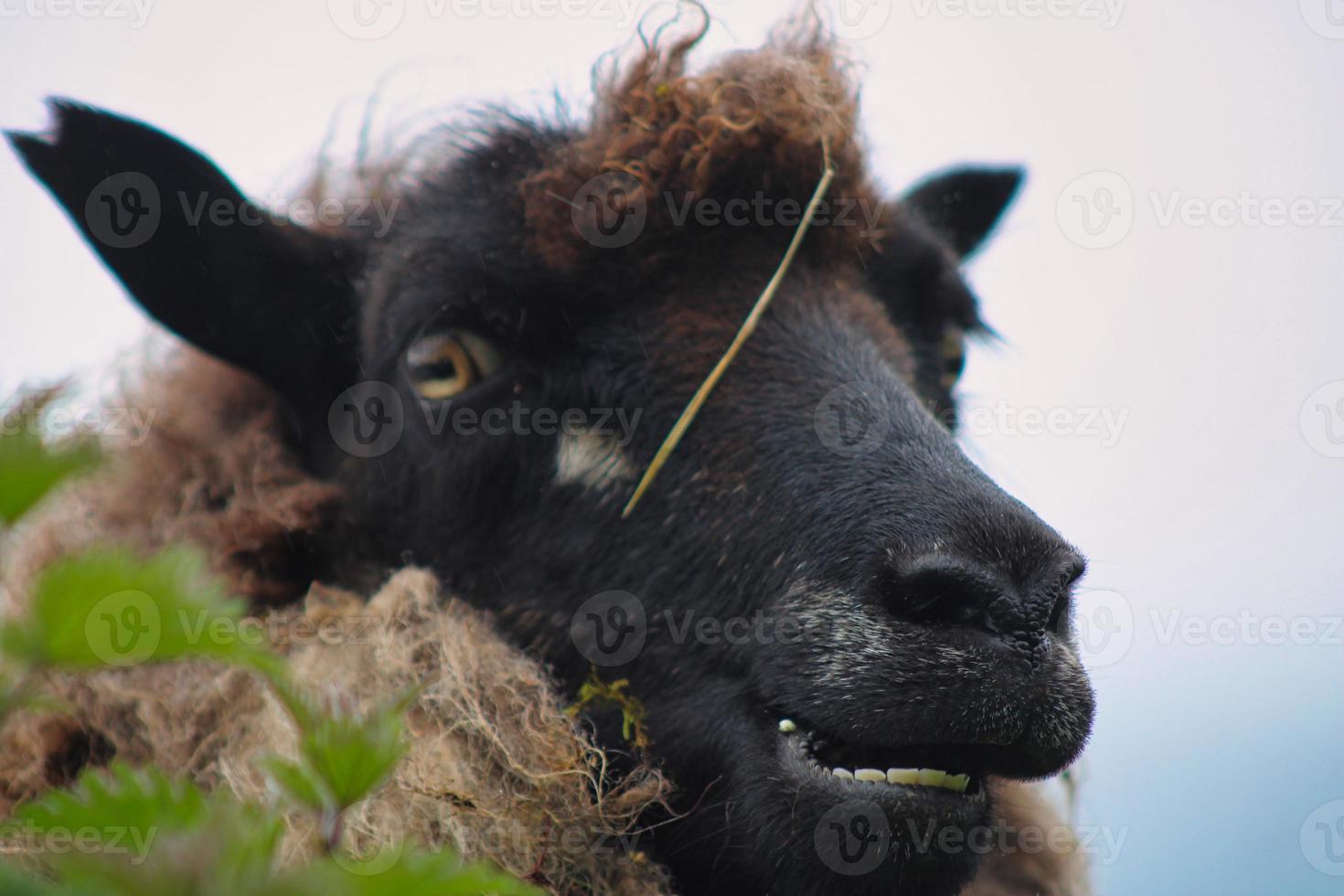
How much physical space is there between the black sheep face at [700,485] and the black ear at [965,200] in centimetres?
91

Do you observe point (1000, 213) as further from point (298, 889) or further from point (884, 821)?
point (298, 889)

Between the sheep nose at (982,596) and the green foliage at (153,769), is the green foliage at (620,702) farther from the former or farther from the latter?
the green foliage at (153,769)

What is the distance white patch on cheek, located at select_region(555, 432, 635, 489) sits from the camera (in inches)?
137

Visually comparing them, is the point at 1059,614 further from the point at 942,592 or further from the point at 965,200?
the point at 965,200

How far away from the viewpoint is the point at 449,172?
413 centimetres

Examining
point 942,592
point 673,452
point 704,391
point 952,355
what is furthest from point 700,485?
point 952,355

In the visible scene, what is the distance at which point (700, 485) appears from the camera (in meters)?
3.32

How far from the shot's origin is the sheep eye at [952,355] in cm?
464

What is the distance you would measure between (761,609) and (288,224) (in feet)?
8.31

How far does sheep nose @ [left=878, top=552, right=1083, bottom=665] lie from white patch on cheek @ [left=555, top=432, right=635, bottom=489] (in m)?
1.07

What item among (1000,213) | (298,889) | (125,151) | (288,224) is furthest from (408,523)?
(1000,213)

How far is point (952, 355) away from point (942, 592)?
2309 millimetres

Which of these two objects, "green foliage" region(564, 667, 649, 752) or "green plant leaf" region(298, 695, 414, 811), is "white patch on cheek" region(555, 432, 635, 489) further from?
"green plant leaf" region(298, 695, 414, 811)

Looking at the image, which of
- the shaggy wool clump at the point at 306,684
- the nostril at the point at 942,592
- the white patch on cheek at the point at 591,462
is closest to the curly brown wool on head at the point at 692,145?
the white patch on cheek at the point at 591,462
